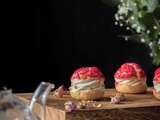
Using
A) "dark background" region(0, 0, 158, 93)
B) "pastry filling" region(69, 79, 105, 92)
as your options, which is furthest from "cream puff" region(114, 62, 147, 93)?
"dark background" region(0, 0, 158, 93)

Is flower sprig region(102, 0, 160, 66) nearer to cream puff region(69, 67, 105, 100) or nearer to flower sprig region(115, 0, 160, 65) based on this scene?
flower sprig region(115, 0, 160, 65)

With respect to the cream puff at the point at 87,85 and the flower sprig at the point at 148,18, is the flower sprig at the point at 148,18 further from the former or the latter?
the cream puff at the point at 87,85

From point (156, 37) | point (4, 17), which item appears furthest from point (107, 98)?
point (4, 17)

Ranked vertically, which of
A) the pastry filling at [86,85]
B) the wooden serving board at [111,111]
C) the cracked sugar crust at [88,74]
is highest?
the cracked sugar crust at [88,74]

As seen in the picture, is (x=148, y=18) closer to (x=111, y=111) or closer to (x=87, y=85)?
(x=87, y=85)

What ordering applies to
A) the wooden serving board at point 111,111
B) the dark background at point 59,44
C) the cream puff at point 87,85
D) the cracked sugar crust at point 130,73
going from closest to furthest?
the wooden serving board at point 111,111 < the cream puff at point 87,85 < the cracked sugar crust at point 130,73 < the dark background at point 59,44

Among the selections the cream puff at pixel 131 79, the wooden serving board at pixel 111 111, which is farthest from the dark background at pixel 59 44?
the wooden serving board at pixel 111 111
